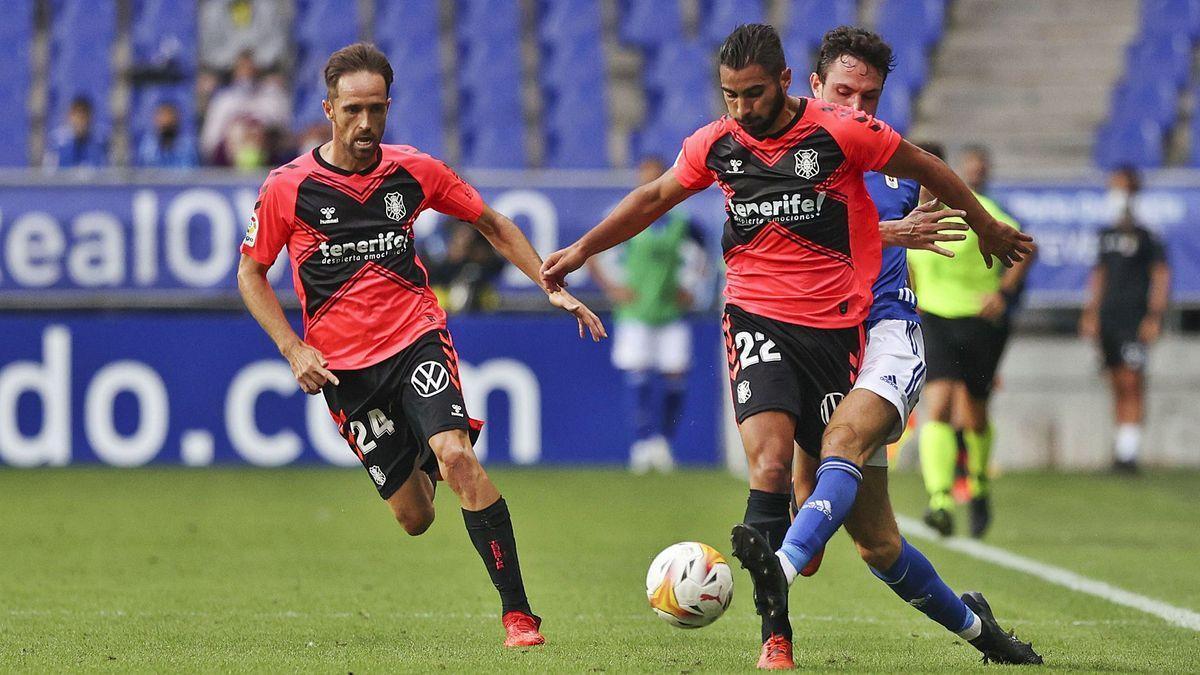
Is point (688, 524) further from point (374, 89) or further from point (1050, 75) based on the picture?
point (1050, 75)

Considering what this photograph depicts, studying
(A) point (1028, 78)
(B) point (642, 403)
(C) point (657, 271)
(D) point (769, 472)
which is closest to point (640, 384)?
(B) point (642, 403)

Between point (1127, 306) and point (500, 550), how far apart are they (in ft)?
31.2

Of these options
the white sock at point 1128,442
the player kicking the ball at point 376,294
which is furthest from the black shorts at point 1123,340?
the player kicking the ball at point 376,294

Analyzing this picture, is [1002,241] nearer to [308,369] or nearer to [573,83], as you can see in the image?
[308,369]

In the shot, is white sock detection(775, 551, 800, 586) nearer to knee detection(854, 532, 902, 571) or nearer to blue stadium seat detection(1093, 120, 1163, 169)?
knee detection(854, 532, 902, 571)

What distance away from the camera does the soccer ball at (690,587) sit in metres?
5.21

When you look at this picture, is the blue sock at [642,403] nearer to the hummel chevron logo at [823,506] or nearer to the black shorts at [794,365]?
the black shorts at [794,365]

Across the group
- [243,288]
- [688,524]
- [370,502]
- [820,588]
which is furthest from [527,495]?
[243,288]

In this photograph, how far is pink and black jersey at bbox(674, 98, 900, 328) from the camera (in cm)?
564

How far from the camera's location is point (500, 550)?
6277 millimetres

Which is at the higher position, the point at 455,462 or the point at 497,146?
the point at 497,146

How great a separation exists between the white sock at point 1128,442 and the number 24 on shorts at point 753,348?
9.45 m

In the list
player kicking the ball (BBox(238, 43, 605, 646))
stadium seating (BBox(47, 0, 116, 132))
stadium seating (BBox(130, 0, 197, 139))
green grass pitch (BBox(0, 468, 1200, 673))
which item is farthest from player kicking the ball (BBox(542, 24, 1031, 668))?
stadium seating (BBox(47, 0, 116, 132))

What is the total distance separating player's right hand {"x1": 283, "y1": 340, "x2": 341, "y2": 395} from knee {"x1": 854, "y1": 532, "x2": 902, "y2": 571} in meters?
1.89
